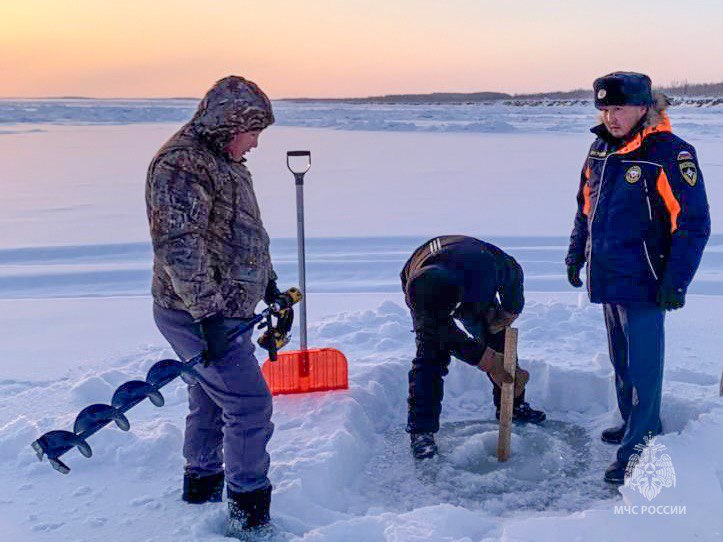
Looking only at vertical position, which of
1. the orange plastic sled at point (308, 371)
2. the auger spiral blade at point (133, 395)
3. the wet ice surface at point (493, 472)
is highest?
the auger spiral blade at point (133, 395)

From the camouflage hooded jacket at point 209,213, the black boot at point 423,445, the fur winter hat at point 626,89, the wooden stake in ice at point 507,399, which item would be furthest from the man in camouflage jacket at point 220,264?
the fur winter hat at point 626,89

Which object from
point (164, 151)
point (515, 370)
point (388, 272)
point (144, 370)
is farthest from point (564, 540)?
point (388, 272)

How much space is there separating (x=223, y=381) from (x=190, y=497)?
2.09 feet

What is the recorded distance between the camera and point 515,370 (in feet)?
11.5

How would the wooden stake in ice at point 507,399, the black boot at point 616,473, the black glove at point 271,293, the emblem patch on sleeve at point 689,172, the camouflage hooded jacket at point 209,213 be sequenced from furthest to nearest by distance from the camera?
the wooden stake in ice at point 507,399
the black boot at point 616,473
the black glove at point 271,293
the emblem patch on sleeve at point 689,172
the camouflage hooded jacket at point 209,213

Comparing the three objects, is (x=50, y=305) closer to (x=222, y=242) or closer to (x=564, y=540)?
(x=222, y=242)

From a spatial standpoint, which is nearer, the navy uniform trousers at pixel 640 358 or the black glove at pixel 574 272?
A: the navy uniform trousers at pixel 640 358

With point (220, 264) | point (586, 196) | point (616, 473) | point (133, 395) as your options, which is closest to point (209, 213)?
point (220, 264)

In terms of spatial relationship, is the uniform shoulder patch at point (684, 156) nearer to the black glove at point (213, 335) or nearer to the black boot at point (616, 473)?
the black boot at point (616, 473)

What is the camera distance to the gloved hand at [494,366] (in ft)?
10.3

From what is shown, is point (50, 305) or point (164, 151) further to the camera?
point (50, 305)

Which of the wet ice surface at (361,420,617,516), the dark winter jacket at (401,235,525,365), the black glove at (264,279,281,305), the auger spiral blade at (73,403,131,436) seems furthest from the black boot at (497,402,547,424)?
the auger spiral blade at (73,403,131,436)

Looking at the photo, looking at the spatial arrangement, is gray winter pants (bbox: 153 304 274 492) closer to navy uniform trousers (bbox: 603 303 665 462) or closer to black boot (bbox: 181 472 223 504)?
black boot (bbox: 181 472 223 504)

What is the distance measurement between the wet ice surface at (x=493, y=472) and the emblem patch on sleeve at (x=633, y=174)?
1.31 m
